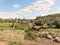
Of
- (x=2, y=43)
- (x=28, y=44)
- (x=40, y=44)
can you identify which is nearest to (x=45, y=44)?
(x=40, y=44)

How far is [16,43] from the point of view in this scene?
50.7 ft

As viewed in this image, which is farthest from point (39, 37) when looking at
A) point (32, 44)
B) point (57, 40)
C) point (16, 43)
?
point (16, 43)

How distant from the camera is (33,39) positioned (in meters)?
18.8

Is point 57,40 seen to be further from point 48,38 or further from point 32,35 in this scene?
point 32,35

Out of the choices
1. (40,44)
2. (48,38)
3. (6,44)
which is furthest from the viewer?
(48,38)

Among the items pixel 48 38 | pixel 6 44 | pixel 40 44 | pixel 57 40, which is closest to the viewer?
pixel 6 44

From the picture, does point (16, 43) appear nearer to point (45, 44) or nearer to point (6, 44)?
point (6, 44)

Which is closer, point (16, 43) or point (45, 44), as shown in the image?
point (16, 43)

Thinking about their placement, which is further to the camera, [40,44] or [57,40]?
[57,40]

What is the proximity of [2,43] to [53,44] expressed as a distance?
5.34 m

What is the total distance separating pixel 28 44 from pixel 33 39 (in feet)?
9.13

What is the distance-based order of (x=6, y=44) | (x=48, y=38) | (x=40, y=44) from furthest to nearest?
(x=48, y=38), (x=40, y=44), (x=6, y=44)

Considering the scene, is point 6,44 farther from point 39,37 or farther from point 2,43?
point 39,37

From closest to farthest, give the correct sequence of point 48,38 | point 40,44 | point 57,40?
point 40,44 → point 57,40 → point 48,38
